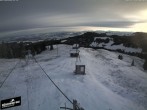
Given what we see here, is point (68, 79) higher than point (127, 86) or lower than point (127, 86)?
higher

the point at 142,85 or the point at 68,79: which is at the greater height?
the point at 68,79

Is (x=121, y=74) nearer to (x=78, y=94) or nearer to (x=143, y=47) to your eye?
(x=78, y=94)

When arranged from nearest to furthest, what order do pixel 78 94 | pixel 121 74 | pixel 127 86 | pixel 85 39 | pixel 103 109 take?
pixel 103 109 < pixel 78 94 < pixel 127 86 < pixel 121 74 < pixel 85 39

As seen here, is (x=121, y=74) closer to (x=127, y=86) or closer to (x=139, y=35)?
(x=127, y=86)

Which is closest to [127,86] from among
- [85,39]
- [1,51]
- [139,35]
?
[1,51]

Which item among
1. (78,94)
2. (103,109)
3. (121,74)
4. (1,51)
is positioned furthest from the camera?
(1,51)

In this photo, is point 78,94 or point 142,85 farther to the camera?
point 142,85

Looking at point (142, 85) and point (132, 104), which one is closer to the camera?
point (132, 104)

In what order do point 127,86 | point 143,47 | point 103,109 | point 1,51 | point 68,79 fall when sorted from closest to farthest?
point 103,109
point 68,79
point 127,86
point 1,51
point 143,47

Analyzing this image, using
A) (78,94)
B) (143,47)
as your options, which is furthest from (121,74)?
(143,47)

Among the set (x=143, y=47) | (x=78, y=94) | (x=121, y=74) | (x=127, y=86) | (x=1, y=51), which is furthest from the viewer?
(x=143, y=47)
